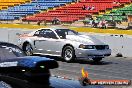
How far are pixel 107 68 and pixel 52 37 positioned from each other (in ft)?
11.2

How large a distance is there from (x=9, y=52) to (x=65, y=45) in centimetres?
1056

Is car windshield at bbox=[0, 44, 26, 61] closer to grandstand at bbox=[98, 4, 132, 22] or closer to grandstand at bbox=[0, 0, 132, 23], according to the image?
grandstand at bbox=[98, 4, 132, 22]

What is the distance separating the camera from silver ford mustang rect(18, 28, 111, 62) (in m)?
17.0

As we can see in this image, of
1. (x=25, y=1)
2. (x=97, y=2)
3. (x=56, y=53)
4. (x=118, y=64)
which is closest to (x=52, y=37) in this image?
(x=56, y=53)

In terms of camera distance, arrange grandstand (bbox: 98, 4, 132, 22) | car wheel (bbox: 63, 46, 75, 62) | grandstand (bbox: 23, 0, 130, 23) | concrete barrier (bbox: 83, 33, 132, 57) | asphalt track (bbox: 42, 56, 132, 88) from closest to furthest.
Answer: asphalt track (bbox: 42, 56, 132, 88) < car wheel (bbox: 63, 46, 75, 62) < concrete barrier (bbox: 83, 33, 132, 57) < grandstand (bbox: 98, 4, 132, 22) < grandstand (bbox: 23, 0, 130, 23)

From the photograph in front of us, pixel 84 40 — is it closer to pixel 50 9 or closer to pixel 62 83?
pixel 62 83

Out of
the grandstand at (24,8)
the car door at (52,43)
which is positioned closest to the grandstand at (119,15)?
the grandstand at (24,8)

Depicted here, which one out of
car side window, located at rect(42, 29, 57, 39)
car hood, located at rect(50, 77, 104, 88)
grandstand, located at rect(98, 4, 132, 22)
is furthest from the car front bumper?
car hood, located at rect(50, 77, 104, 88)

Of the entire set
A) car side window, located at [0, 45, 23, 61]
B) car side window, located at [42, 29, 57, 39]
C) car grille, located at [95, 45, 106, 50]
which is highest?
car side window, located at [0, 45, 23, 61]

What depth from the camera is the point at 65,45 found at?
17484mm

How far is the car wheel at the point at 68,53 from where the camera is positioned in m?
17.2

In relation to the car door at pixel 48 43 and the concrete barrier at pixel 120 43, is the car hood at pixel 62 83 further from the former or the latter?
the concrete barrier at pixel 120 43

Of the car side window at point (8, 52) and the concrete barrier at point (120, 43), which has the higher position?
the car side window at point (8, 52)

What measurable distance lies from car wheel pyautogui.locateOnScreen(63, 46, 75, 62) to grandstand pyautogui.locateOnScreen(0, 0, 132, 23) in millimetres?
13880
